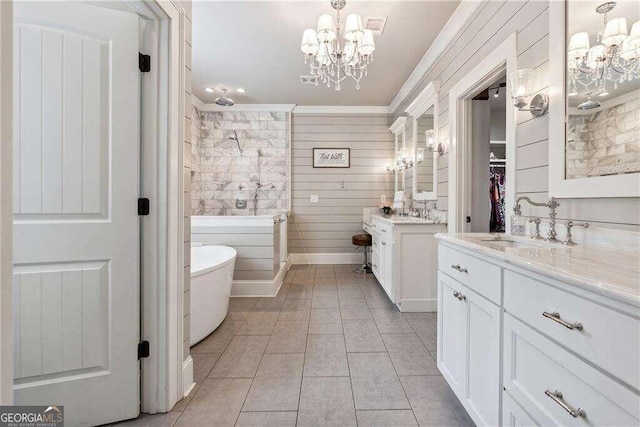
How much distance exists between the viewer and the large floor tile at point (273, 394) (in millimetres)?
1548

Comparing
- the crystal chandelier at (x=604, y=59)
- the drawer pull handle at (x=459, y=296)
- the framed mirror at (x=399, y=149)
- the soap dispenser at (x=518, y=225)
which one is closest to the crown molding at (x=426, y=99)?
the framed mirror at (x=399, y=149)

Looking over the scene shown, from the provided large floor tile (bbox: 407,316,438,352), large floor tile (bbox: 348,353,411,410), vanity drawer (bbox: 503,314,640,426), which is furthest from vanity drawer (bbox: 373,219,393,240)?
vanity drawer (bbox: 503,314,640,426)

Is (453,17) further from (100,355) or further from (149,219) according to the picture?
Answer: (100,355)

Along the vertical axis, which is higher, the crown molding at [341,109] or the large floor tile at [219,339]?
the crown molding at [341,109]

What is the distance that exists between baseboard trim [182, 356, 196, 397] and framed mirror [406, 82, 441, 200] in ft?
8.91

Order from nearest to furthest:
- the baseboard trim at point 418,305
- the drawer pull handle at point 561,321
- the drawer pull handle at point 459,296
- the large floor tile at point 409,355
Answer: the drawer pull handle at point 561,321, the drawer pull handle at point 459,296, the large floor tile at point 409,355, the baseboard trim at point 418,305

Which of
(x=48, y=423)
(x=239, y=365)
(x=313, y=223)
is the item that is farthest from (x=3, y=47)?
(x=313, y=223)

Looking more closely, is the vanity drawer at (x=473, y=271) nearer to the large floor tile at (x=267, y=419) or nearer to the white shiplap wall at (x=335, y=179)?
the large floor tile at (x=267, y=419)

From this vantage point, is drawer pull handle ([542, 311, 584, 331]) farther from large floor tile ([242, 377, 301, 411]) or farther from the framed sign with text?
the framed sign with text

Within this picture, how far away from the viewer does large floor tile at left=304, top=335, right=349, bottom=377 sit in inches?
73.3

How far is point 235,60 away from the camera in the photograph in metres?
3.49

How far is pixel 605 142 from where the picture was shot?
126cm

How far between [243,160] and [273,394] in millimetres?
4060

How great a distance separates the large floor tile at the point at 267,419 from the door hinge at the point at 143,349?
580mm
